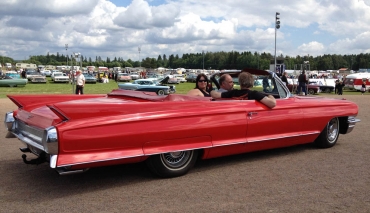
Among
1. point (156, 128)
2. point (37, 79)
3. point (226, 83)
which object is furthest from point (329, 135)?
point (37, 79)

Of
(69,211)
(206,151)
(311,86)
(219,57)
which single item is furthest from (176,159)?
(219,57)

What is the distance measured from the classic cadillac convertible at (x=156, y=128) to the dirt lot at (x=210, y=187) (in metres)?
0.28

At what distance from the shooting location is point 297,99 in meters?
5.61

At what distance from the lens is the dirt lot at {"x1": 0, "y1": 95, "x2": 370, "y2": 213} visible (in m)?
3.50

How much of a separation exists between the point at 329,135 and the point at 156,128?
3.41 m

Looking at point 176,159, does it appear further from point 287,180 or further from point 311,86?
point 311,86

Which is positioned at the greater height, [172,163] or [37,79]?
[37,79]

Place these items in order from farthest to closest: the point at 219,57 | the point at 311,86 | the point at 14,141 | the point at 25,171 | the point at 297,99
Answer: the point at 219,57, the point at 311,86, the point at 14,141, the point at 297,99, the point at 25,171

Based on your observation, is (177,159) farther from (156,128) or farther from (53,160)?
(53,160)

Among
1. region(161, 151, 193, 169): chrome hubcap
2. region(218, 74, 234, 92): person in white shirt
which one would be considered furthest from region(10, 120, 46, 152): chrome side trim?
region(218, 74, 234, 92): person in white shirt

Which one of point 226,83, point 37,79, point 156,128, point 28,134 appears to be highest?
point 226,83

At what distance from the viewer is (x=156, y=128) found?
157 inches

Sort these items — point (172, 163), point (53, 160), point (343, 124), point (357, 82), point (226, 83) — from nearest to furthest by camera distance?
point (53, 160)
point (172, 163)
point (226, 83)
point (343, 124)
point (357, 82)

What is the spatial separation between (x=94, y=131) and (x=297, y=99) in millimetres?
3275
